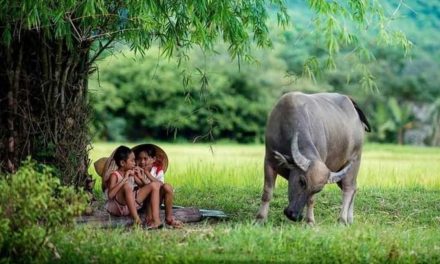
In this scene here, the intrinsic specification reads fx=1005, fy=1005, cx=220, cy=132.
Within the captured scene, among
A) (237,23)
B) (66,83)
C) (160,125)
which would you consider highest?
(237,23)

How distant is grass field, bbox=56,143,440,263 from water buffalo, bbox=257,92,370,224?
0.21 m

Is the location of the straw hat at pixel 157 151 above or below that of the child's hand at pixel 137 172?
above

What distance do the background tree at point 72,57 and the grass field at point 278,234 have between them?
104cm

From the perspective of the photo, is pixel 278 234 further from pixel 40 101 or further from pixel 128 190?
pixel 40 101

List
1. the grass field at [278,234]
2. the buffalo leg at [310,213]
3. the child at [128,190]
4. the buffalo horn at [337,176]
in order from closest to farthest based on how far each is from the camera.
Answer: the grass field at [278,234], the child at [128,190], the buffalo horn at [337,176], the buffalo leg at [310,213]

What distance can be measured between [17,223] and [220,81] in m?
16.3

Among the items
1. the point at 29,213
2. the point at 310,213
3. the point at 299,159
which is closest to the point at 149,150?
the point at 299,159

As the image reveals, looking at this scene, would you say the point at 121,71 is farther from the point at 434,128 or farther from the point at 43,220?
the point at 43,220

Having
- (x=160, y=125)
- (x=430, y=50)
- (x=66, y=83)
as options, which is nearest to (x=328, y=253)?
(x=66, y=83)

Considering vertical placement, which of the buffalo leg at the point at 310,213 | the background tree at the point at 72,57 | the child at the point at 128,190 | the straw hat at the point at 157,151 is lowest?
the buffalo leg at the point at 310,213

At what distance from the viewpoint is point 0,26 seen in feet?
24.5

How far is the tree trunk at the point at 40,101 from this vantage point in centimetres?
800

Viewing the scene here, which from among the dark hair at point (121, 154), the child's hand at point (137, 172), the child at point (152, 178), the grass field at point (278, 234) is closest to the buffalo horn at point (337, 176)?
the grass field at point (278, 234)

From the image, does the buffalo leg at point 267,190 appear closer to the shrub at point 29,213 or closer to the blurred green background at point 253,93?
the shrub at point 29,213
